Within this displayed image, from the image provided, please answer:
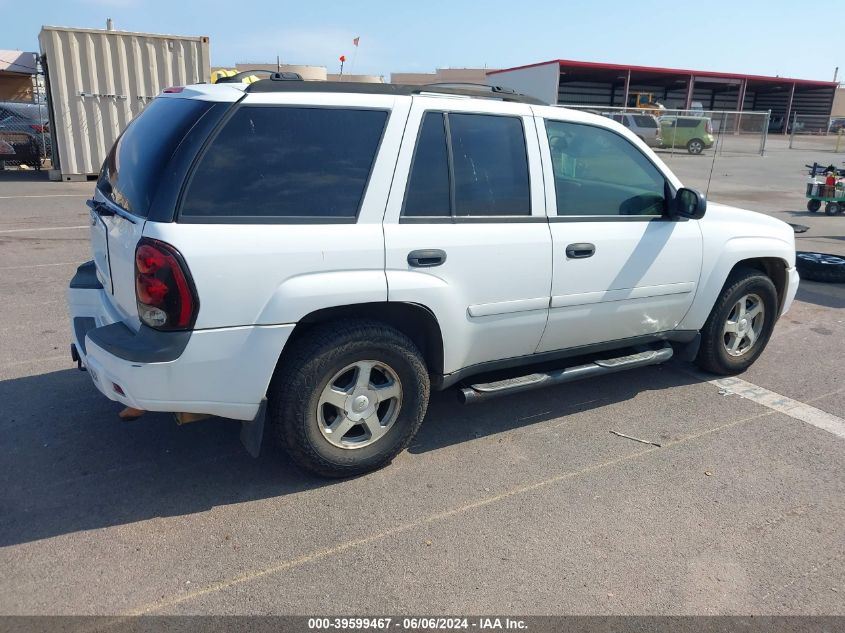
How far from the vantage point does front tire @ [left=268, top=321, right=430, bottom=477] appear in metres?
3.27

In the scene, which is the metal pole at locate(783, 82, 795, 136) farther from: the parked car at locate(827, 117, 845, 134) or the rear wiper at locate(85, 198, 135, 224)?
the rear wiper at locate(85, 198, 135, 224)

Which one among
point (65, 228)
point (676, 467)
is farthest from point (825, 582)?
point (65, 228)

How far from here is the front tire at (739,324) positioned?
4871 mm

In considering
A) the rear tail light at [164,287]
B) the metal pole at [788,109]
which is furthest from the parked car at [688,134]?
the rear tail light at [164,287]

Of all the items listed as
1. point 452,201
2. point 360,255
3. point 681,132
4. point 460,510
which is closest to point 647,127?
point 681,132

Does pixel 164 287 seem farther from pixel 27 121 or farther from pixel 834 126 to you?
pixel 834 126

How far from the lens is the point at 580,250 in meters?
3.99

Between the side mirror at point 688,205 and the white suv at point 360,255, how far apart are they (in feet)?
0.04

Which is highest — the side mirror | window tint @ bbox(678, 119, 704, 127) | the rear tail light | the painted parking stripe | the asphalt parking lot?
window tint @ bbox(678, 119, 704, 127)

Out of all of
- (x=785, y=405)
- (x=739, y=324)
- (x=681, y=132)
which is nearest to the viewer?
(x=785, y=405)

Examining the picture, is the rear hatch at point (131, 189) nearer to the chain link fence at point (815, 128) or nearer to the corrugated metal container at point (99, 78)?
the corrugated metal container at point (99, 78)

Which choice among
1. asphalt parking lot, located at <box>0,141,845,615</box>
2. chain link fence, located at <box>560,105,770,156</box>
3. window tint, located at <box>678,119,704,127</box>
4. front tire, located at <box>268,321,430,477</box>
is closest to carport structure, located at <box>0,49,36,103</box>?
asphalt parking lot, located at <box>0,141,845,615</box>

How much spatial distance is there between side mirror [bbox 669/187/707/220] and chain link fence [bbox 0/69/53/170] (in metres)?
18.0

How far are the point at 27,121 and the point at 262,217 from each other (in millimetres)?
18989
